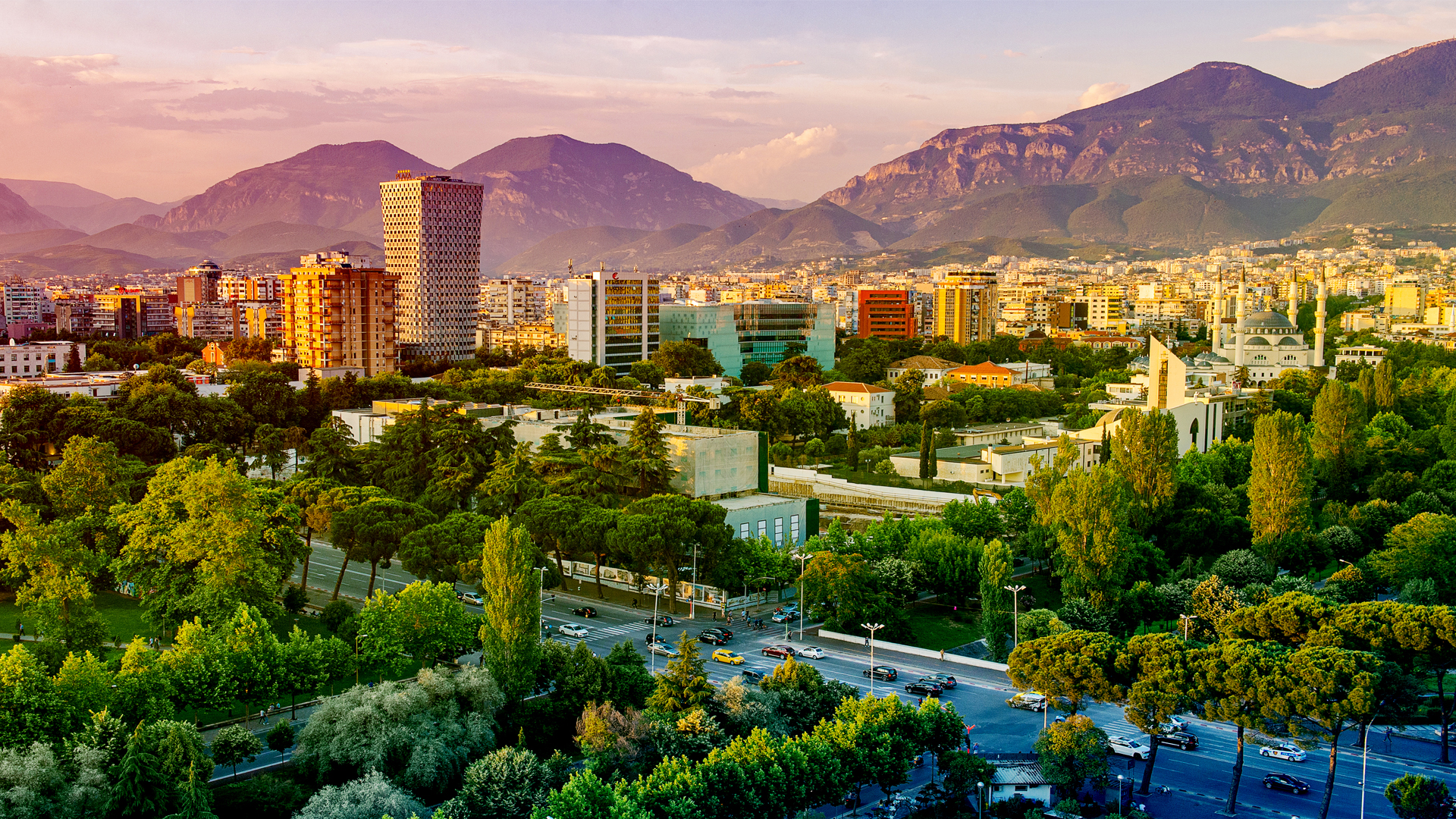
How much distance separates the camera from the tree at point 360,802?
20.9 meters

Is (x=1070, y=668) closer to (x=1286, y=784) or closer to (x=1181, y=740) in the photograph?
(x=1181, y=740)

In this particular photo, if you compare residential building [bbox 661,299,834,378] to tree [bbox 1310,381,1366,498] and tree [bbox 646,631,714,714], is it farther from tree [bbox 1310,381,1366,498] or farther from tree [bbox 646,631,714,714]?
tree [bbox 646,631,714,714]

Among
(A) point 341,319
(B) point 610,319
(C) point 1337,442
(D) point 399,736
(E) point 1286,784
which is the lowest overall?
(E) point 1286,784

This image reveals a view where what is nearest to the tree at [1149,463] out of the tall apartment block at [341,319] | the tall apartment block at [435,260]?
the tall apartment block at [341,319]

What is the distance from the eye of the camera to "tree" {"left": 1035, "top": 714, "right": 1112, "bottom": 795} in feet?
78.5

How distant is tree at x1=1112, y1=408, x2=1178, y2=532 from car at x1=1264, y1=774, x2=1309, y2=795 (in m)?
17.4

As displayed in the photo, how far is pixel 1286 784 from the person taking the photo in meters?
24.9

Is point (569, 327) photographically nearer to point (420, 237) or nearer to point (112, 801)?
point (420, 237)

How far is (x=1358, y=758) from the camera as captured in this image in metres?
26.6

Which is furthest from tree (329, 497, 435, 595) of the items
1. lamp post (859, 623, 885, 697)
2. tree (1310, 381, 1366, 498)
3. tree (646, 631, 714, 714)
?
tree (1310, 381, 1366, 498)

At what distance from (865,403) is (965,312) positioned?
5780 centimetres

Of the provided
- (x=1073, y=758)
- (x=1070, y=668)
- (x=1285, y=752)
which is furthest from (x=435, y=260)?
(x=1073, y=758)

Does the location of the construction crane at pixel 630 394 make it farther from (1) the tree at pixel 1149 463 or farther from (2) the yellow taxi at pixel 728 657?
(2) the yellow taxi at pixel 728 657

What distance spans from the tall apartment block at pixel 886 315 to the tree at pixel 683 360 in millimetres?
40437
